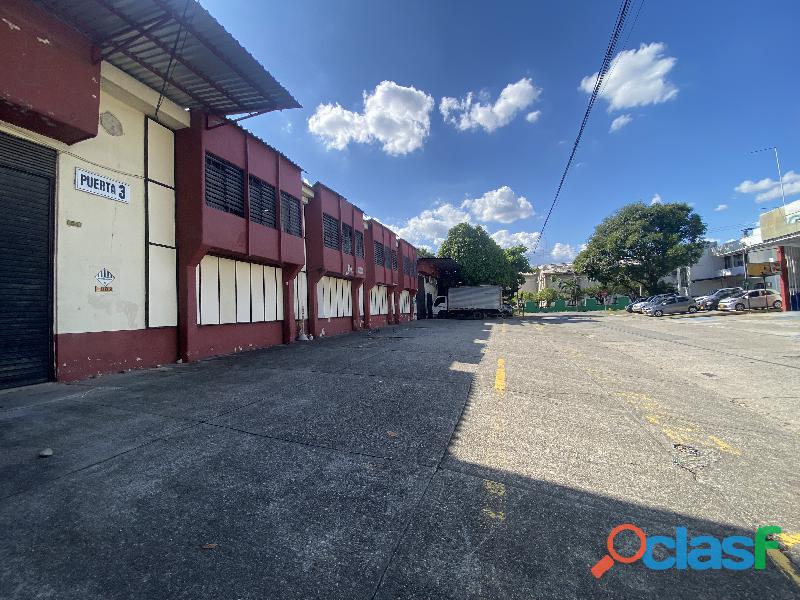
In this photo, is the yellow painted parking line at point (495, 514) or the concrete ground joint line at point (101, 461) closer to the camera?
the yellow painted parking line at point (495, 514)

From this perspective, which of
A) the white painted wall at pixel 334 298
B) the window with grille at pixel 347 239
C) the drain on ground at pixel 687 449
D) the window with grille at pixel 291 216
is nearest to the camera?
the drain on ground at pixel 687 449

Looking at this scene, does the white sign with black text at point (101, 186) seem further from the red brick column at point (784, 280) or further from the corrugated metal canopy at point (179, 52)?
the red brick column at point (784, 280)

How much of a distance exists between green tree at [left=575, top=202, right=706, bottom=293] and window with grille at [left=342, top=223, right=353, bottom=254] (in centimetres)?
3254

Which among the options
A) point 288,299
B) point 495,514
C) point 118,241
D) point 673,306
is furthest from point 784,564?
point 673,306

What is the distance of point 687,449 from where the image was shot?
3809 millimetres

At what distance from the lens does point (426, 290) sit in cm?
4041

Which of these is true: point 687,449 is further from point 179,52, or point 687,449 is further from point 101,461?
point 179,52

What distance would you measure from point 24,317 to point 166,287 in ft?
10.0

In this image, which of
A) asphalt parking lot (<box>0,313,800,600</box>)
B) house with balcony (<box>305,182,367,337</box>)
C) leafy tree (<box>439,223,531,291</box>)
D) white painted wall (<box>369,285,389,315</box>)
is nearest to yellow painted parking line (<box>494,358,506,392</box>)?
asphalt parking lot (<box>0,313,800,600</box>)

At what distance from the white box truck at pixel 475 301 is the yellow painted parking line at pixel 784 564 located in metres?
34.4

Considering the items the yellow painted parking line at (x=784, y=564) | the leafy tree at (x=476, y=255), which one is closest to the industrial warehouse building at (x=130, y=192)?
the yellow painted parking line at (x=784, y=564)

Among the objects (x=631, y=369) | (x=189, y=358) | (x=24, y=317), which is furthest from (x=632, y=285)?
(x=24, y=317)

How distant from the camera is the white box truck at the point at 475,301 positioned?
36125mm

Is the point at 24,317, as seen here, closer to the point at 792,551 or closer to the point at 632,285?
the point at 792,551
